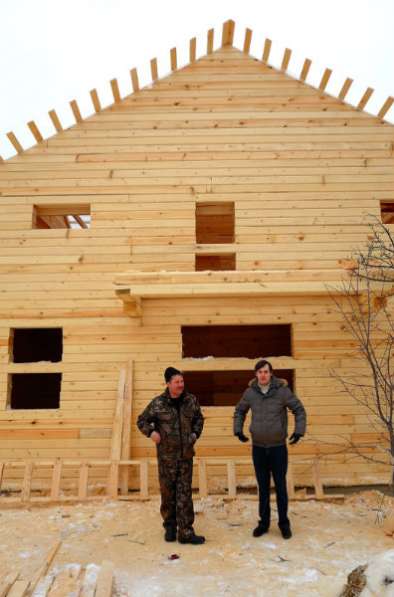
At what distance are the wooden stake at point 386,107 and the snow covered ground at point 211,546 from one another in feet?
21.1

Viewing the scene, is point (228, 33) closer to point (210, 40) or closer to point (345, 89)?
point (210, 40)

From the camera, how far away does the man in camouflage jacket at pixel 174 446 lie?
5.66 m

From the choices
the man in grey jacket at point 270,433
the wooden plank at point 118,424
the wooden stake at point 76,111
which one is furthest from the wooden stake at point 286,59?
the wooden plank at point 118,424

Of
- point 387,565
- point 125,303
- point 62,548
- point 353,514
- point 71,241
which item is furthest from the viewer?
point 71,241

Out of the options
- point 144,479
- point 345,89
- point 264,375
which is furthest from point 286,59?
point 144,479

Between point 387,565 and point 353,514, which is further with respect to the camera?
point 353,514

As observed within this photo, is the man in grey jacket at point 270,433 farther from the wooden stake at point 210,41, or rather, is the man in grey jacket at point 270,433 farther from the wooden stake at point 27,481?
the wooden stake at point 210,41

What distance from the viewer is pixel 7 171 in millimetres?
9227

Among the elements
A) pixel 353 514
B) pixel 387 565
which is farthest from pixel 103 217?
pixel 387 565

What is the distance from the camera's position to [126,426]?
807cm

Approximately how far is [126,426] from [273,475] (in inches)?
117

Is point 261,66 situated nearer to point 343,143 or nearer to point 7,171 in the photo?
point 343,143

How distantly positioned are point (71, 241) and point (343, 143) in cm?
507

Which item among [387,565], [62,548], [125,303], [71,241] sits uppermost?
[71,241]
